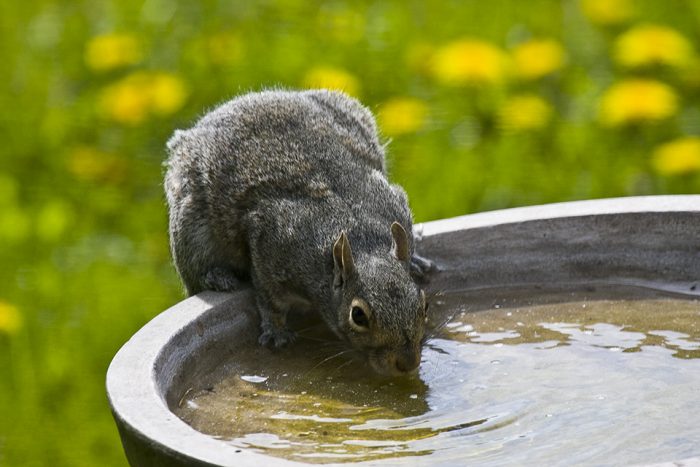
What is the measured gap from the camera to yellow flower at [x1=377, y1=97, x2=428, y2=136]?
19.8ft

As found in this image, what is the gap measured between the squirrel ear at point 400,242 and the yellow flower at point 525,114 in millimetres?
2502

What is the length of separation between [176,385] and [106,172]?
304cm

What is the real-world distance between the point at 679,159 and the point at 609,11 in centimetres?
145

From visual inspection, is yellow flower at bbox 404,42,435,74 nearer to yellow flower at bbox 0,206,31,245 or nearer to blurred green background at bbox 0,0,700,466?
blurred green background at bbox 0,0,700,466

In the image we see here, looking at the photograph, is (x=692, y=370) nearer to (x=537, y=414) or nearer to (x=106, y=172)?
(x=537, y=414)

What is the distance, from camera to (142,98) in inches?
253

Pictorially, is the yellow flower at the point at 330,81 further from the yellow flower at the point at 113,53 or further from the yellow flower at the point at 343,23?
the yellow flower at the point at 113,53

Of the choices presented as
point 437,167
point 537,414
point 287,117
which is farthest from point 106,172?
point 537,414

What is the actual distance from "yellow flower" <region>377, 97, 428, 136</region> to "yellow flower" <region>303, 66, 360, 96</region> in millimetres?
173

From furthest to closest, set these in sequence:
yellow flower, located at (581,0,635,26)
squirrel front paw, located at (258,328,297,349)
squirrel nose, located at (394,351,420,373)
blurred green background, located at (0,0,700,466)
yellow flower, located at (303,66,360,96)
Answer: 1. yellow flower, located at (581,0,635,26)
2. yellow flower, located at (303,66,360,96)
3. blurred green background, located at (0,0,700,466)
4. squirrel front paw, located at (258,328,297,349)
5. squirrel nose, located at (394,351,420,373)

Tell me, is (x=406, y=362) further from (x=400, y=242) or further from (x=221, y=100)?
(x=221, y=100)

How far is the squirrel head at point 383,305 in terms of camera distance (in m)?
A: 3.44

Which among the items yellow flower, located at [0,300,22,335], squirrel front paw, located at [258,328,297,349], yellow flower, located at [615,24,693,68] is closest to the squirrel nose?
squirrel front paw, located at [258,328,297,349]

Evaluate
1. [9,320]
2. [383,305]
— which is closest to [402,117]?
[9,320]
